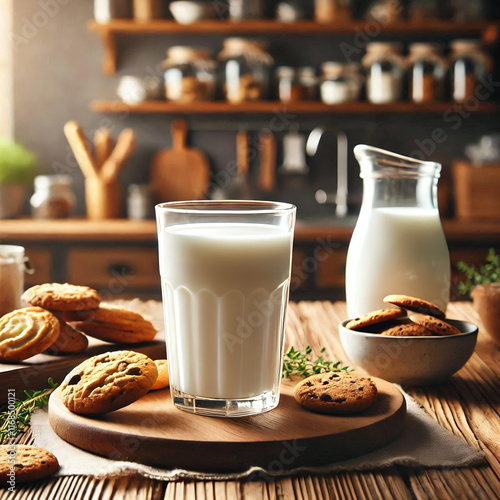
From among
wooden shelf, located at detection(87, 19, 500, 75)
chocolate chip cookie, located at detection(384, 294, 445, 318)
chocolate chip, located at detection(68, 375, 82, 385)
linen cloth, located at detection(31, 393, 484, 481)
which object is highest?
wooden shelf, located at detection(87, 19, 500, 75)

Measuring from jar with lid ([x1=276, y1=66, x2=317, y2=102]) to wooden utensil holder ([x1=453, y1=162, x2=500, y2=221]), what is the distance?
2.66 feet

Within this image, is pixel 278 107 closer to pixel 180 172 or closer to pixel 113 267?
pixel 180 172

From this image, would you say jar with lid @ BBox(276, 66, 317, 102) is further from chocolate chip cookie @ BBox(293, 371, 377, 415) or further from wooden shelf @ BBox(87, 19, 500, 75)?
chocolate chip cookie @ BBox(293, 371, 377, 415)

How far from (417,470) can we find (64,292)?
1.69 feet

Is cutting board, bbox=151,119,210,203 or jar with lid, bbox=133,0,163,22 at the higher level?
jar with lid, bbox=133,0,163,22

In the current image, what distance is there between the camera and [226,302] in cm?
79

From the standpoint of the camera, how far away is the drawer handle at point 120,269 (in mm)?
2896

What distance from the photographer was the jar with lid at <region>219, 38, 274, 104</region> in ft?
11.0

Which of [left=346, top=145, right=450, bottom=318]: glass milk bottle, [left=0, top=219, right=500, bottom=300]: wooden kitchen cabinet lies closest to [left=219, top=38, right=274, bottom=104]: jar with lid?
[left=0, top=219, right=500, bottom=300]: wooden kitchen cabinet

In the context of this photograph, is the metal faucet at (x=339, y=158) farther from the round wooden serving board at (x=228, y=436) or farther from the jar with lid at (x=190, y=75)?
the round wooden serving board at (x=228, y=436)

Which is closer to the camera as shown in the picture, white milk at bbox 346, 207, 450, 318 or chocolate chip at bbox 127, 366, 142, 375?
chocolate chip at bbox 127, 366, 142, 375

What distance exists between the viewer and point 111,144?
3.46 m

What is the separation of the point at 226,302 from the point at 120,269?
2183 mm
